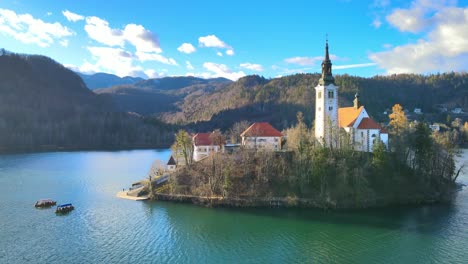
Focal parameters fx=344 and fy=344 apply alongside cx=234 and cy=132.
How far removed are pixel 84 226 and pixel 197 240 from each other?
45.4 feet

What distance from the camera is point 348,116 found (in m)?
56.7

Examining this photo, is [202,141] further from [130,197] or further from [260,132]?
[130,197]

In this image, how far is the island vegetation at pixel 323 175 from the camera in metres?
46.3

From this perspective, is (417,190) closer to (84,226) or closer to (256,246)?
(256,246)

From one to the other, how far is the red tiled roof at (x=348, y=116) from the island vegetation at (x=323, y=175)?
207 inches

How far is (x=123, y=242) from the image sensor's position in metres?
33.9

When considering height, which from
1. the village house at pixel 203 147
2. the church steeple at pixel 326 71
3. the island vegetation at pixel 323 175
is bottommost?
the island vegetation at pixel 323 175

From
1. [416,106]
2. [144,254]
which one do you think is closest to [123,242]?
[144,254]

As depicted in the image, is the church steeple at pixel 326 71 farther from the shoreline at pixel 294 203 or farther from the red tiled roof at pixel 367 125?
the shoreline at pixel 294 203

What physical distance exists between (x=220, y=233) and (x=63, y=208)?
22.2 m

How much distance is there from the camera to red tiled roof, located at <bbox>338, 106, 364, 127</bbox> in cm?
5478

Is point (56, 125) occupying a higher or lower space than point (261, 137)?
higher

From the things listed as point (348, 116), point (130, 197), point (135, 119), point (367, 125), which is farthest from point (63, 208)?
point (135, 119)

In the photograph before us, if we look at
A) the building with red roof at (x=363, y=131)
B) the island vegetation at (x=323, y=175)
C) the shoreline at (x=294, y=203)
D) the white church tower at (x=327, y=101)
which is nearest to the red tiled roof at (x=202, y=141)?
the island vegetation at (x=323, y=175)
